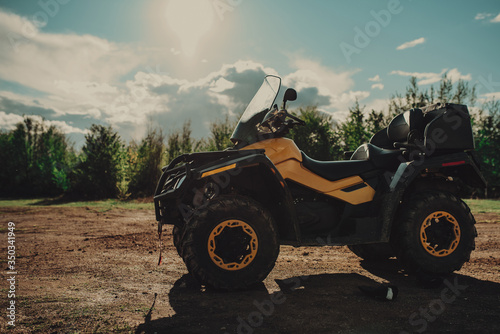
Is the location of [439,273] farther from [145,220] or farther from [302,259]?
[145,220]

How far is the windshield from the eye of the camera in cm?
441

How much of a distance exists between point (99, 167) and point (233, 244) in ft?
53.8

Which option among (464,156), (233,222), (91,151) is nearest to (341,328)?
(233,222)

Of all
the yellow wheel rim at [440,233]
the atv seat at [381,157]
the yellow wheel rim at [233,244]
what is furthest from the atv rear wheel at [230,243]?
the yellow wheel rim at [440,233]

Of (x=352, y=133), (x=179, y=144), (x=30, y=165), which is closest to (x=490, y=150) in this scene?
(x=352, y=133)

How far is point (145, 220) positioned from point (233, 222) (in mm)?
7155

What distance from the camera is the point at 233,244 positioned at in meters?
3.82

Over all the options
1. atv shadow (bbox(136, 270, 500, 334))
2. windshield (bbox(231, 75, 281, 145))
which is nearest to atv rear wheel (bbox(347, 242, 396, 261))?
atv shadow (bbox(136, 270, 500, 334))

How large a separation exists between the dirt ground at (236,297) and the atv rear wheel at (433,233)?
0.25m

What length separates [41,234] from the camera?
764 centimetres

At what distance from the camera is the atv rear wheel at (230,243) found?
3.70 metres

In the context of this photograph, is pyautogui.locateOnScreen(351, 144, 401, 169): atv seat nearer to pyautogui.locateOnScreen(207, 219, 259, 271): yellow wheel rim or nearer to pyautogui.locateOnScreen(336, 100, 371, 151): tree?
pyautogui.locateOnScreen(207, 219, 259, 271): yellow wheel rim

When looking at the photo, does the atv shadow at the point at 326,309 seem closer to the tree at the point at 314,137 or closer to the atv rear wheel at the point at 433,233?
the atv rear wheel at the point at 433,233

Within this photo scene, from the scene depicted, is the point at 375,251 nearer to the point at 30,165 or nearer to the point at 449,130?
the point at 449,130
